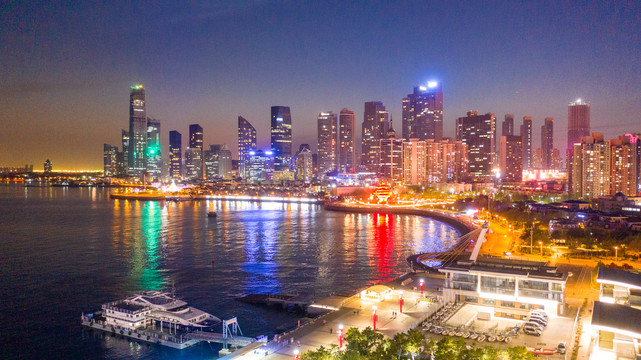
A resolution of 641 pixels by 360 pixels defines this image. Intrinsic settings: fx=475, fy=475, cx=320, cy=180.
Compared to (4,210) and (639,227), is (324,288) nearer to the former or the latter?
(639,227)

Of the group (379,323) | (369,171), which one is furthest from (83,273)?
(369,171)

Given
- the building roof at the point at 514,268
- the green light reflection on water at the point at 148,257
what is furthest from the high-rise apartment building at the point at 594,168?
the green light reflection on water at the point at 148,257

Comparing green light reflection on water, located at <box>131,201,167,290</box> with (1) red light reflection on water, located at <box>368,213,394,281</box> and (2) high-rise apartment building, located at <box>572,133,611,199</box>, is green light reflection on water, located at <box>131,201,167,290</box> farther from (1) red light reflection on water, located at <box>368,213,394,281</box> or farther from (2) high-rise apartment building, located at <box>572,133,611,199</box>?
(2) high-rise apartment building, located at <box>572,133,611,199</box>

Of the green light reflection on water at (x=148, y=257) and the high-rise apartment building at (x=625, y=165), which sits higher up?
the high-rise apartment building at (x=625, y=165)

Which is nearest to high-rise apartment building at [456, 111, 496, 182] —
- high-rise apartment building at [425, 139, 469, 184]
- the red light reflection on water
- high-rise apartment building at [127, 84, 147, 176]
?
high-rise apartment building at [425, 139, 469, 184]

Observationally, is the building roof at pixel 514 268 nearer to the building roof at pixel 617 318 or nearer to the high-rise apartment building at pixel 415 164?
the building roof at pixel 617 318

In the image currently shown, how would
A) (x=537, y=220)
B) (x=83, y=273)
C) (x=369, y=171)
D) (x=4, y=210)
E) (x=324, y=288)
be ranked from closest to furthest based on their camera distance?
(x=324, y=288) < (x=83, y=273) < (x=537, y=220) < (x=4, y=210) < (x=369, y=171)
